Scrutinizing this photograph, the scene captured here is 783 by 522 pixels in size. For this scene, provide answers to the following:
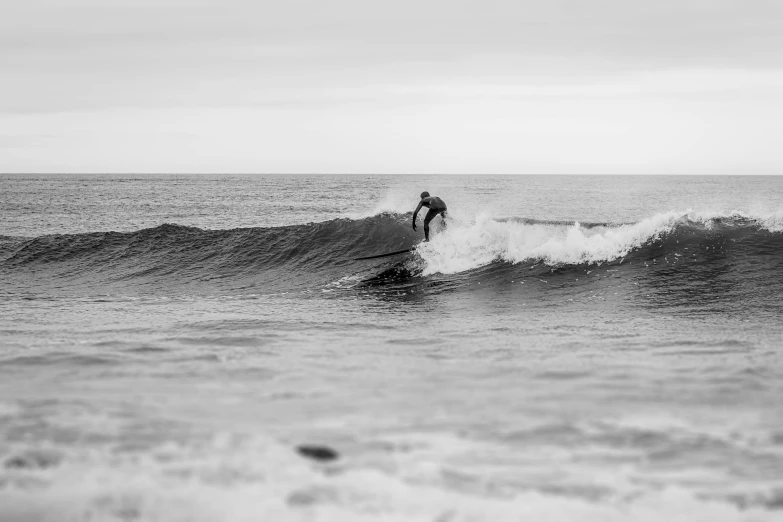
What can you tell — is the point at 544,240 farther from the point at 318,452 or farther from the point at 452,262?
the point at 318,452

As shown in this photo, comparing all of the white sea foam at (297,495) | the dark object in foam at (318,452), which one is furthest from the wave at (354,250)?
the white sea foam at (297,495)

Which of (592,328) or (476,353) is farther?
(592,328)

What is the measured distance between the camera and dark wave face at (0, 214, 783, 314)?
11258 mm

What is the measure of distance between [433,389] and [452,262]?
826cm

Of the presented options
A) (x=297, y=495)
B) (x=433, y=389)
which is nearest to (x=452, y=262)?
(x=433, y=389)

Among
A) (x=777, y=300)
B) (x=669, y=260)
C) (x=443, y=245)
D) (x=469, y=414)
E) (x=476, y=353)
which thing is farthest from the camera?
(x=443, y=245)

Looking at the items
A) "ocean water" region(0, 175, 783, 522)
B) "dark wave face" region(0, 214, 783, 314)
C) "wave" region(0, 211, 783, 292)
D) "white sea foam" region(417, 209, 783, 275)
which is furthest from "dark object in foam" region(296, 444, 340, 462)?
"white sea foam" region(417, 209, 783, 275)

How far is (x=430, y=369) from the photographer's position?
641 centimetres

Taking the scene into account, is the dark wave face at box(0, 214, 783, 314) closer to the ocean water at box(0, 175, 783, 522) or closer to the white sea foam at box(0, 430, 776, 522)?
the ocean water at box(0, 175, 783, 522)

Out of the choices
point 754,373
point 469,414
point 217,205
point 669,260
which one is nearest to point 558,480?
point 469,414

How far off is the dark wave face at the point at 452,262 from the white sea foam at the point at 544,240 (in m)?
0.02

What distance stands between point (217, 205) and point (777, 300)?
42.3m

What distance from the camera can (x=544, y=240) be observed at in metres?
14.0

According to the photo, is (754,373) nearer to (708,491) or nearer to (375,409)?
(708,491)
